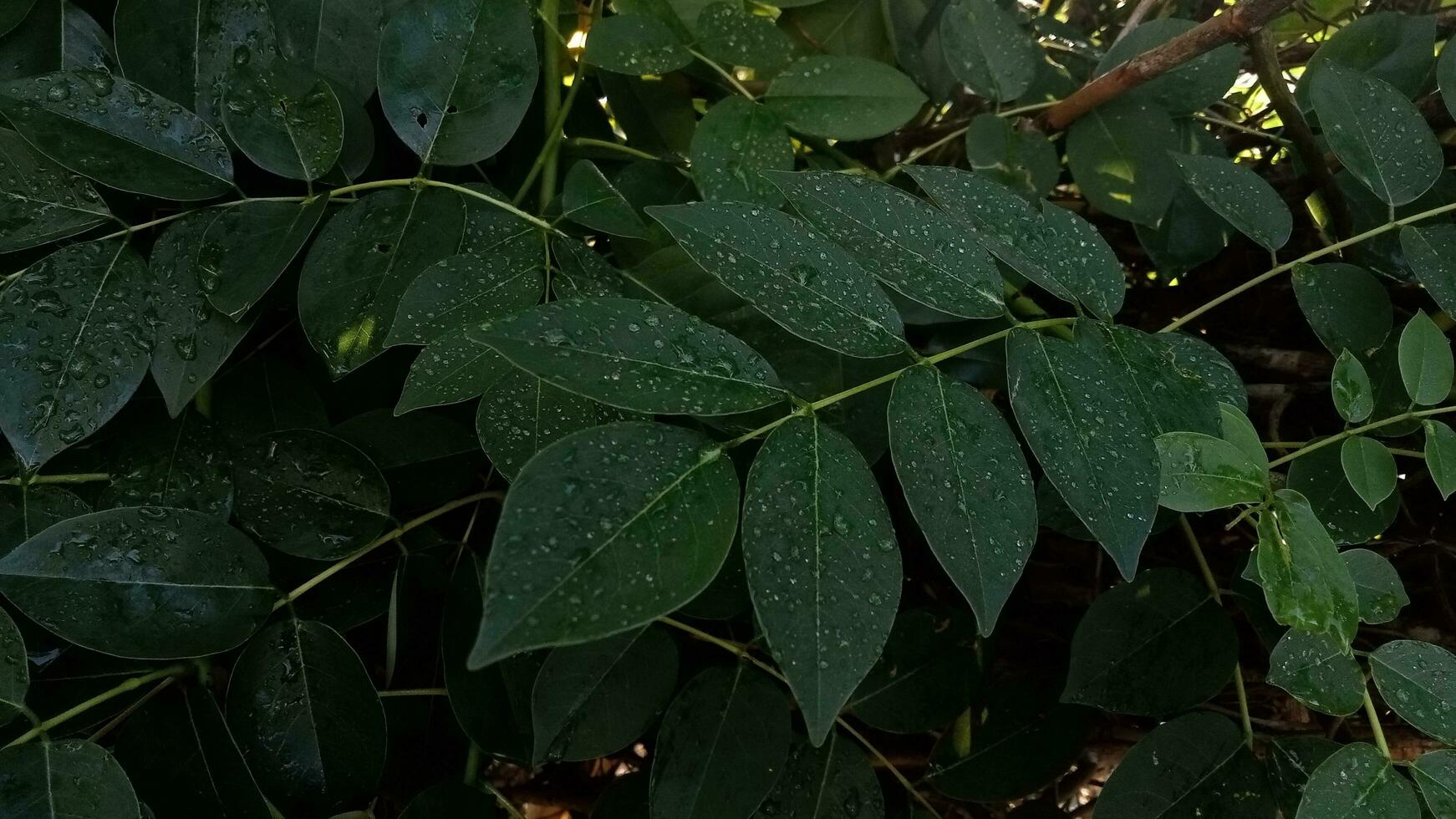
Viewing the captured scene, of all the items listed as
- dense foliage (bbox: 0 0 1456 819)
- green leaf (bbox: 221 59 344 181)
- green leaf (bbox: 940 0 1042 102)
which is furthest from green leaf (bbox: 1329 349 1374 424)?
green leaf (bbox: 221 59 344 181)

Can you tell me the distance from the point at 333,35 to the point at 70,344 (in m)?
0.34

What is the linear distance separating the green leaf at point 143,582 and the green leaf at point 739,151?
49cm

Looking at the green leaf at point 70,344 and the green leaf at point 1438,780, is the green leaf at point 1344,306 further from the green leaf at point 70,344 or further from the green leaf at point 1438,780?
the green leaf at point 70,344

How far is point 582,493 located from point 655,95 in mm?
668

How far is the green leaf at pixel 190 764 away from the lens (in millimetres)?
660

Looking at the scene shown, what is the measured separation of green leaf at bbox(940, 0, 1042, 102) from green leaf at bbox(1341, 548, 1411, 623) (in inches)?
22.0

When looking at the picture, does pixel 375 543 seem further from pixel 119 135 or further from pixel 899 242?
pixel 899 242

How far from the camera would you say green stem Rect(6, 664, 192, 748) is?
2.06ft

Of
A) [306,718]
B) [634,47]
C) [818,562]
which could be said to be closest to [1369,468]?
[818,562]

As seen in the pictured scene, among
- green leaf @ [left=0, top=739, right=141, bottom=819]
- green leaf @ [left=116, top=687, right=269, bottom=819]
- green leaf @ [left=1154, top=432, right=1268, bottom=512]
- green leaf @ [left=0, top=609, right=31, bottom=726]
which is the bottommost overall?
green leaf @ [left=116, top=687, right=269, bottom=819]

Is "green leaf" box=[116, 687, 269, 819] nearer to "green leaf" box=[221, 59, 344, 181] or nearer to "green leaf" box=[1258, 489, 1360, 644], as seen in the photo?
"green leaf" box=[221, 59, 344, 181]

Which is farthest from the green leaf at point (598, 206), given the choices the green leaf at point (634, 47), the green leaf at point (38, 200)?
the green leaf at point (38, 200)

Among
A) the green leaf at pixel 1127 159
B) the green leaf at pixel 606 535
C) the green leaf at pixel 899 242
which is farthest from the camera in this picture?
the green leaf at pixel 1127 159

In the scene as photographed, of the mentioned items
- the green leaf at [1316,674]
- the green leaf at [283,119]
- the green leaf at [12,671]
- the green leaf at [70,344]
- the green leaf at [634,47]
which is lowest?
the green leaf at [12,671]
